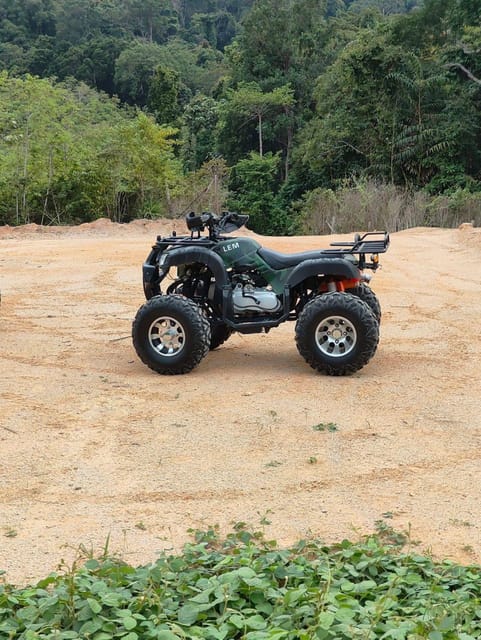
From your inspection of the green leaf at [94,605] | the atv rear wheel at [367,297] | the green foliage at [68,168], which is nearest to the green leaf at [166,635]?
the green leaf at [94,605]

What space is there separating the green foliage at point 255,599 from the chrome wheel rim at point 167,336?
3.18 meters

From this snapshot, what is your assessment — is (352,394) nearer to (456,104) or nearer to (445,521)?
(445,521)

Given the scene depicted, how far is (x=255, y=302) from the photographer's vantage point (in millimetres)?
7121

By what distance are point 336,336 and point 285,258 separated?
817 millimetres

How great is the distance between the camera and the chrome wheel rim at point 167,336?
22.7ft

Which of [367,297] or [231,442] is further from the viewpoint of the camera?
[367,297]

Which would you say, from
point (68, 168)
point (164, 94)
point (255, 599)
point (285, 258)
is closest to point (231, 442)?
point (255, 599)

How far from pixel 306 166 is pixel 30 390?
28.1 m

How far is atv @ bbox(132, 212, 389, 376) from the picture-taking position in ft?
22.2

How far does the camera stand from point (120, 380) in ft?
→ 22.8

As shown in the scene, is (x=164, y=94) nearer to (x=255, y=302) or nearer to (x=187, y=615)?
(x=255, y=302)

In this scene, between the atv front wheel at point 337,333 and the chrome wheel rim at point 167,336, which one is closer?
the atv front wheel at point 337,333

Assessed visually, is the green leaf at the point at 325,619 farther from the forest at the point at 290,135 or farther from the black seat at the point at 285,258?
the forest at the point at 290,135

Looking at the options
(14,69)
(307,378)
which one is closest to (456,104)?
(307,378)
